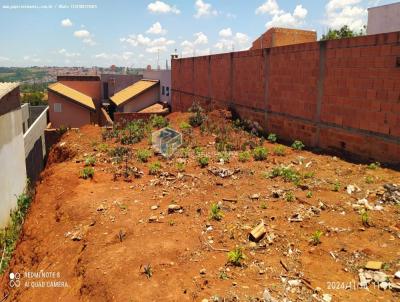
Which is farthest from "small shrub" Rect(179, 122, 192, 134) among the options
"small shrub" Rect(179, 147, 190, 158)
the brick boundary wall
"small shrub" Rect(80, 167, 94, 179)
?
"small shrub" Rect(80, 167, 94, 179)

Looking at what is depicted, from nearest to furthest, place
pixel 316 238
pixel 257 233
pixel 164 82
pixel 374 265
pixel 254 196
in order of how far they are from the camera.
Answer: pixel 374 265, pixel 316 238, pixel 257 233, pixel 254 196, pixel 164 82

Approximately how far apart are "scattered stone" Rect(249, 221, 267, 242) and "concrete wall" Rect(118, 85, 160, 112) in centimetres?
2198

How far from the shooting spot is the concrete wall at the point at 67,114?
2370 centimetres

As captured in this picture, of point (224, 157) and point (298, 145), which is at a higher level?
point (298, 145)

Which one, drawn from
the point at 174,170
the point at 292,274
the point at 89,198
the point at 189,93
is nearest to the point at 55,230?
the point at 89,198

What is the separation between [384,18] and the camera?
50.2ft

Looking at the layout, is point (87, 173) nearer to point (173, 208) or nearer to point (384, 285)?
point (173, 208)

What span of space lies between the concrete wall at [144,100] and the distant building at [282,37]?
448 inches

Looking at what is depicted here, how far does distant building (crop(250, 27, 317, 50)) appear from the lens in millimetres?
15570

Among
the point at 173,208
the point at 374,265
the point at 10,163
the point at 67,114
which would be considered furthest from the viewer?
the point at 67,114

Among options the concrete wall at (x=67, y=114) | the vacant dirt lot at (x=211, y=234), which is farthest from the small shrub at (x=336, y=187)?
the concrete wall at (x=67, y=114)

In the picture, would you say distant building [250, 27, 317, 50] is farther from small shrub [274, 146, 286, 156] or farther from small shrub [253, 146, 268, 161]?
small shrub [253, 146, 268, 161]

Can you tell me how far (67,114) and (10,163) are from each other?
49.6 ft

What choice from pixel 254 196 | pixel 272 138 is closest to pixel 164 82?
pixel 272 138
